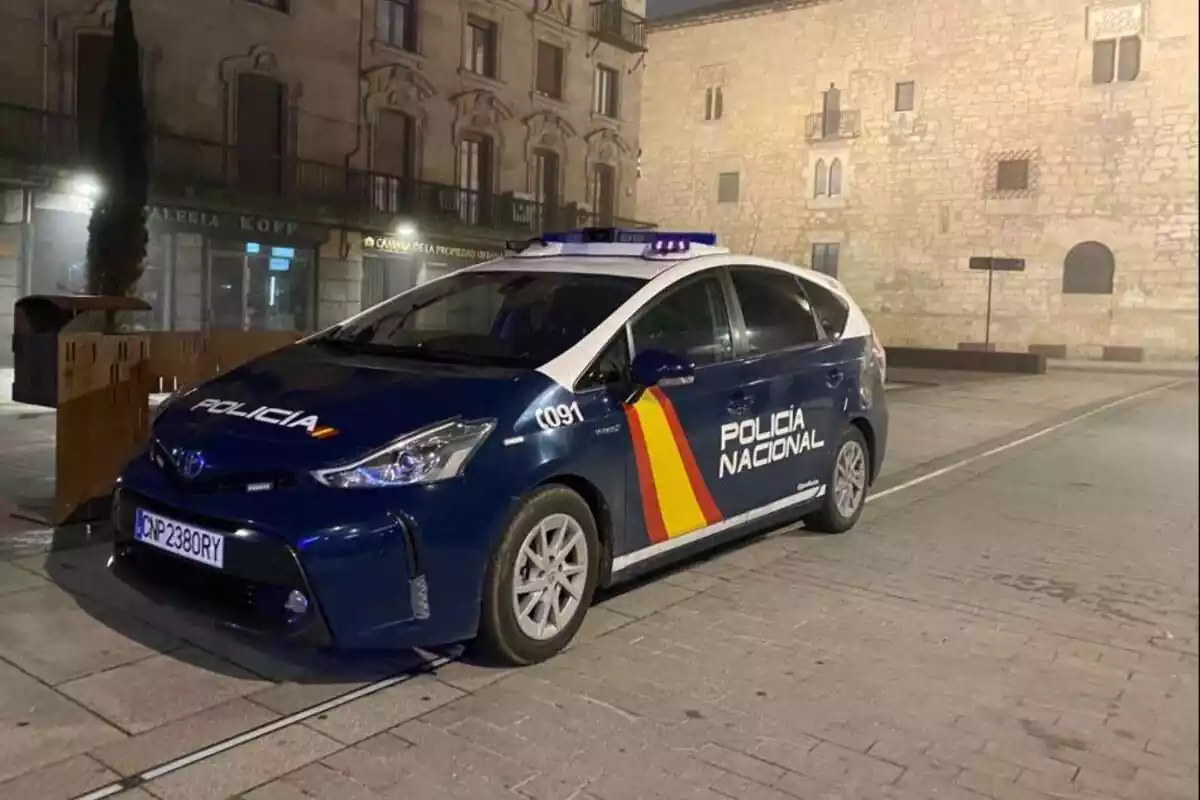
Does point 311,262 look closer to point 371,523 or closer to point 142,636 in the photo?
point 142,636

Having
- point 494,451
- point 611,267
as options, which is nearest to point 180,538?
point 494,451

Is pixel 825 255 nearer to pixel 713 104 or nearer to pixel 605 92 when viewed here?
pixel 713 104

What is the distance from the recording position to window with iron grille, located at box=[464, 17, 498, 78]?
27.3ft

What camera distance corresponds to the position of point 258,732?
10.0 feet

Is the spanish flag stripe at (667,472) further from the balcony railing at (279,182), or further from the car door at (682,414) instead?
the balcony railing at (279,182)

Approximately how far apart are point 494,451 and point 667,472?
40.4 inches

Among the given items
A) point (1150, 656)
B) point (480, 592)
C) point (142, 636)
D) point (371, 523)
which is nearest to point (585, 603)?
point (480, 592)

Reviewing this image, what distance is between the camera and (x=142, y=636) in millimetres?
3818

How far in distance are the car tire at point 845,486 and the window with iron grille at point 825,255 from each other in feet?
10.7

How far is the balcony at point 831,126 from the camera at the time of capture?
10.1 m

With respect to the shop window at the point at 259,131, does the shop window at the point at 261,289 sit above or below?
below

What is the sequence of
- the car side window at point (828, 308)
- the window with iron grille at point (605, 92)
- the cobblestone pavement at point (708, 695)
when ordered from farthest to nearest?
the window with iron grille at point (605, 92) → the car side window at point (828, 308) → the cobblestone pavement at point (708, 695)

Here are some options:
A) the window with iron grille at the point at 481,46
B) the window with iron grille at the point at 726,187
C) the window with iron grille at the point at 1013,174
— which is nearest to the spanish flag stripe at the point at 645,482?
the window with iron grille at the point at 481,46

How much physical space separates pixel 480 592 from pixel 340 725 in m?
0.59
